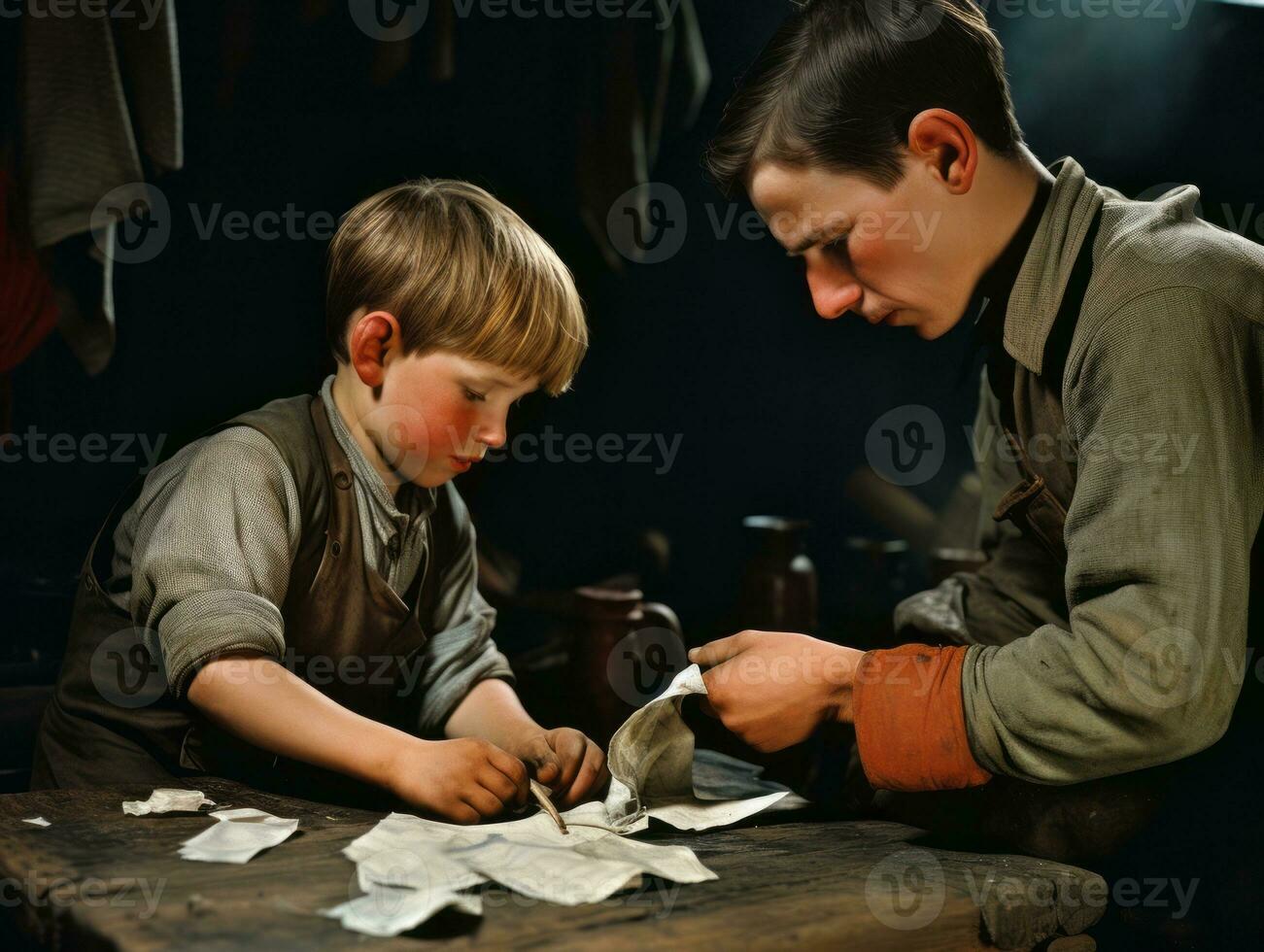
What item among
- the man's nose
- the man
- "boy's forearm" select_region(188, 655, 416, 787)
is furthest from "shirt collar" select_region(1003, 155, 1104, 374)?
"boy's forearm" select_region(188, 655, 416, 787)

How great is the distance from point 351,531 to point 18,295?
78cm

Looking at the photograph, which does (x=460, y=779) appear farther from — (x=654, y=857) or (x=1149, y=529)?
(x=1149, y=529)

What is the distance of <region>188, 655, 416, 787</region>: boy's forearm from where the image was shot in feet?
4.55

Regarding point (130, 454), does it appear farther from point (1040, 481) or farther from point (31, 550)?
point (1040, 481)

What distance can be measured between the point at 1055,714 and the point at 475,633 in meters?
1.00

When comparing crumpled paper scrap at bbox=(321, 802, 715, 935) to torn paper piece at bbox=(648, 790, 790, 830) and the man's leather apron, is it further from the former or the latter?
the man's leather apron

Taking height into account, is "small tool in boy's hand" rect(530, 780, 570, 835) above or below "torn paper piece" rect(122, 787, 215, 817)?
below

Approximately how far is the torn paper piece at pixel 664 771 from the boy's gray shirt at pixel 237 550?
18.3 inches

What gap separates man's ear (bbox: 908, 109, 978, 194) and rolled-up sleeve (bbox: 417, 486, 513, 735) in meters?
0.95

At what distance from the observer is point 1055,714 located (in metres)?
1.24

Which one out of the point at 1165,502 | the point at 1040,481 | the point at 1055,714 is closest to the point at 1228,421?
the point at 1165,502

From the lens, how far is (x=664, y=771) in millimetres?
1487

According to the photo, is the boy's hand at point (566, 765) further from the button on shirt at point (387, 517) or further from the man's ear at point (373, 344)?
the man's ear at point (373, 344)

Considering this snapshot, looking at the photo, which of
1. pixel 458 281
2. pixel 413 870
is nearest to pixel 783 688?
pixel 413 870
